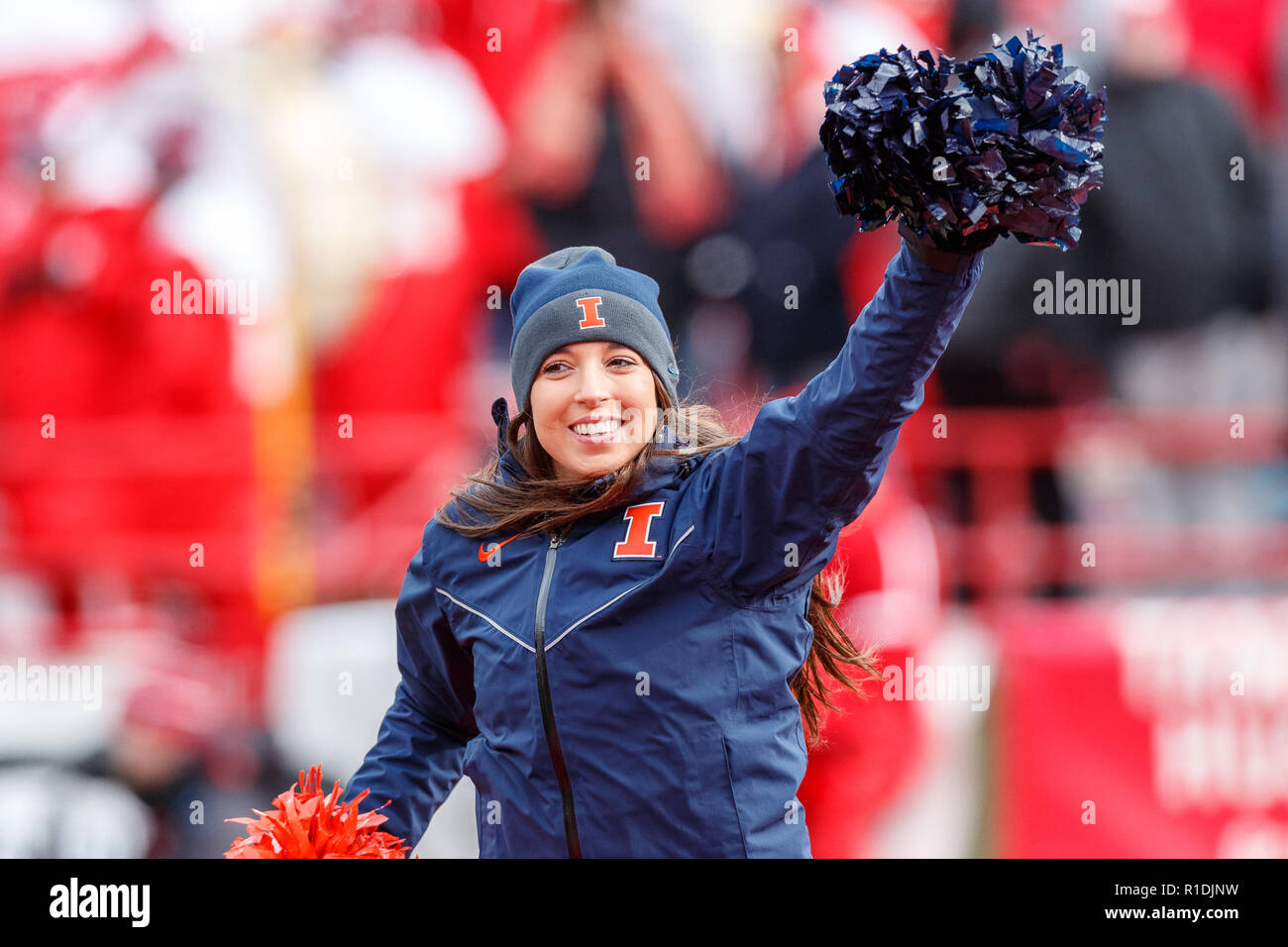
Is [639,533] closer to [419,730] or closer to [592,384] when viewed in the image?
[592,384]

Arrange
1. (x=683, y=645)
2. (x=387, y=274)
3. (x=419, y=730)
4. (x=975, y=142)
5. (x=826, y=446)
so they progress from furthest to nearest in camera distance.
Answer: (x=387, y=274) < (x=419, y=730) < (x=683, y=645) < (x=826, y=446) < (x=975, y=142)

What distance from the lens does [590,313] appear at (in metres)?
2.40

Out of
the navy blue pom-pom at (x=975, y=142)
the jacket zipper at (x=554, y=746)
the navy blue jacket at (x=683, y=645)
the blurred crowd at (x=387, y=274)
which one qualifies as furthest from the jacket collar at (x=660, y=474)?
the blurred crowd at (x=387, y=274)

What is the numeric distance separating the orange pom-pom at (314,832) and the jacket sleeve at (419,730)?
121mm

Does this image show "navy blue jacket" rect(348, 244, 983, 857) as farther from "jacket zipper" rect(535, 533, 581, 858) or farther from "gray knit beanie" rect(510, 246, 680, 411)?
"gray knit beanie" rect(510, 246, 680, 411)

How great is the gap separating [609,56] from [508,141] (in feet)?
1.70

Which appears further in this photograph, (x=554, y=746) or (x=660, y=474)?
(x=660, y=474)

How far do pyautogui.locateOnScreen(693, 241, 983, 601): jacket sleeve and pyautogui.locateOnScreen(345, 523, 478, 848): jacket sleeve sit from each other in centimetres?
56

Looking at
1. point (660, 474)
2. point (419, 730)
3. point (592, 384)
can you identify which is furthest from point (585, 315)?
point (419, 730)

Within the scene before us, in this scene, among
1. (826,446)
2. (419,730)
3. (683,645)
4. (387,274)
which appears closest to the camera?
(826,446)

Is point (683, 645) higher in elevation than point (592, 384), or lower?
lower

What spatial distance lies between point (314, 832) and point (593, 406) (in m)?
0.77

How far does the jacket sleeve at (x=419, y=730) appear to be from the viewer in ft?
8.38

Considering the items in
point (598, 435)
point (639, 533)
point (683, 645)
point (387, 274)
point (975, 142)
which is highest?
point (387, 274)
